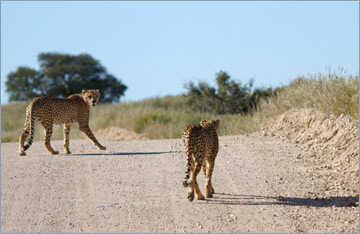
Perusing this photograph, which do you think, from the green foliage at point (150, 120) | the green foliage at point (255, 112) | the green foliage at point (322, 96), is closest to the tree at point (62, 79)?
the green foliage at point (255, 112)

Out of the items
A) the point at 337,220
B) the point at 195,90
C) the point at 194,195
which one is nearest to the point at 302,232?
the point at 337,220

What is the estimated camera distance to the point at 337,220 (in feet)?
26.0

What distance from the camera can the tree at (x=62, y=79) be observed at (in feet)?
123

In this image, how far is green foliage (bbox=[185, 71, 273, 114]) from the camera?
2481 cm

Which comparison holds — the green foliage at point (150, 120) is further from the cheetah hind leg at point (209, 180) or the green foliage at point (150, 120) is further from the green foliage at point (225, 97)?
the cheetah hind leg at point (209, 180)

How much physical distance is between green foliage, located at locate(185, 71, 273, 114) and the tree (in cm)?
1341

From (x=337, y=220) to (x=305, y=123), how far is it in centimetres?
523

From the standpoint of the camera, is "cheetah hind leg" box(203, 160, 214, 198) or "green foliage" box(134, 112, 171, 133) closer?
"cheetah hind leg" box(203, 160, 214, 198)

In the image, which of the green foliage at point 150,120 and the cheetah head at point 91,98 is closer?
the cheetah head at point 91,98

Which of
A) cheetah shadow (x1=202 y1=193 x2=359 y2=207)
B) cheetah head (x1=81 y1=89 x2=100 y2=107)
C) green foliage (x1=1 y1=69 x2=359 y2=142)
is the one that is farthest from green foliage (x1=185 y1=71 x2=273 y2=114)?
cheetah shadow (x1=202 y1=193 x2=359 y2=207)

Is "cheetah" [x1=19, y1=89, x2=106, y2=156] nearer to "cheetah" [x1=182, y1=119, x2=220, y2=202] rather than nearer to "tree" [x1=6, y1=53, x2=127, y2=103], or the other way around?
"cheetah" [x1=182, y1=119, x2=220, y2=202]

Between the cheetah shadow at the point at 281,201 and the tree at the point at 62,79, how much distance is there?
96.1 feet

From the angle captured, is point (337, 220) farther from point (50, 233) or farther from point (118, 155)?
point (118, 155)

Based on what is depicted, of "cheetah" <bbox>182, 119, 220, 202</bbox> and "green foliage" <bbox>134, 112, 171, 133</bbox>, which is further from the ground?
"green foliage" <bbox>134, 112, 171, 133</bbox>
